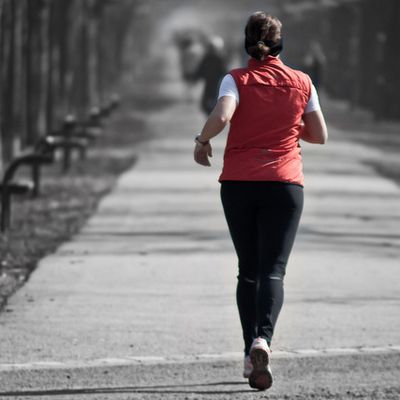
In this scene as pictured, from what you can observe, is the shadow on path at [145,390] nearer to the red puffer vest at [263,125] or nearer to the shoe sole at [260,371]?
the shoe sole at [260,371]

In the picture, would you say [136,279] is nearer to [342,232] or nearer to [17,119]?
[342,232]

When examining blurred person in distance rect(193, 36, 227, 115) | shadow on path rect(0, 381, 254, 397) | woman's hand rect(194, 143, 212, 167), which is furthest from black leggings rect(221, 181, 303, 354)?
blurred person in distance rect(193, 36, 227, 115)

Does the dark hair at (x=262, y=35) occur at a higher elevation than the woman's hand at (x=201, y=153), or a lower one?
higher

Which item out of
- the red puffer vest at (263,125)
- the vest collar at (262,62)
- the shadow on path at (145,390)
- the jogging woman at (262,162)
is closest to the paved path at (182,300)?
the shadow on path at (145,390)

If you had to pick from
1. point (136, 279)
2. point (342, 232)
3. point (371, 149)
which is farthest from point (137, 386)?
point (371, 149)

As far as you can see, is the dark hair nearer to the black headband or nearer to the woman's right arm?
the black headband

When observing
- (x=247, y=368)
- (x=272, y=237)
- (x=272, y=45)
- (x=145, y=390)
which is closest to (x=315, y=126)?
(x=272, y=45)

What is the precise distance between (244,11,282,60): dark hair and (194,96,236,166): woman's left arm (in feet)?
0.82

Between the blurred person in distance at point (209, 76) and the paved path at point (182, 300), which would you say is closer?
the paved path at point (182, 300)

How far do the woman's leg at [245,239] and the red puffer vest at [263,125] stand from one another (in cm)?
6

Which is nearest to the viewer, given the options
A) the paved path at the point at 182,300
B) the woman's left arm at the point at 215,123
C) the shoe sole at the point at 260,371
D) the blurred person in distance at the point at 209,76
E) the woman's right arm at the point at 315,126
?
the shoe sole at the point at 260,371

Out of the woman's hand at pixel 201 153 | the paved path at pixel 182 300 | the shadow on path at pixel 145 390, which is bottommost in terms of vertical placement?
the paved path at pixel 182 300

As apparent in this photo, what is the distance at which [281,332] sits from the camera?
9.36m

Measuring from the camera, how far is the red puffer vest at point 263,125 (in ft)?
25.5
